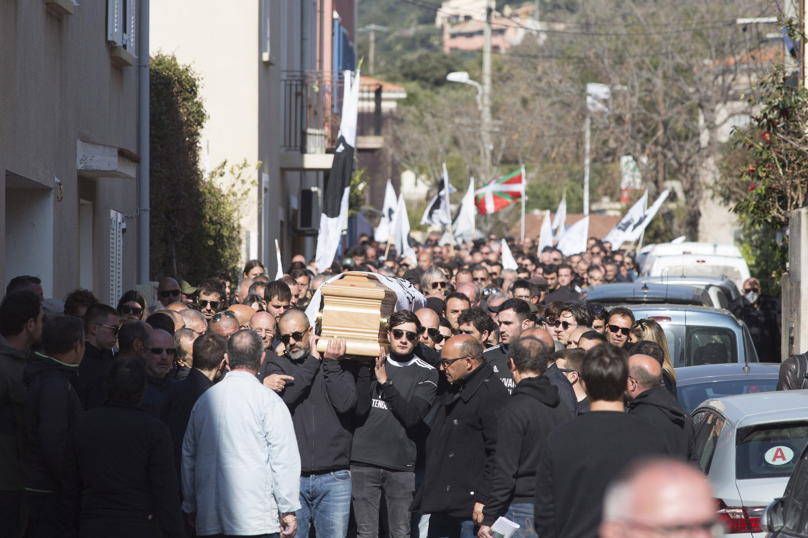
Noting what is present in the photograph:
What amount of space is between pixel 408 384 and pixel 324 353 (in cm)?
76

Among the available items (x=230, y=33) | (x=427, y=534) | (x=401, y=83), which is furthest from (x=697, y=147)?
(x=401, y=83)

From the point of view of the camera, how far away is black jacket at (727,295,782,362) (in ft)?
52.1

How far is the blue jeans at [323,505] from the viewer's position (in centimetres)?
682

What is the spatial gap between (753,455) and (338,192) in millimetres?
10196

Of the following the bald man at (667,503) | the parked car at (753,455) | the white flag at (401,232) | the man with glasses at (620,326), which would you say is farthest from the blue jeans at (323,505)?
the white flag at (401,232)

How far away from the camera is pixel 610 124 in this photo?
33.9 metres

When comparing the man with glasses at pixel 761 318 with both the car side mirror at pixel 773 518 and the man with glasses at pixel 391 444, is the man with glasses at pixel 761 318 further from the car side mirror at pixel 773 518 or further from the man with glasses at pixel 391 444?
the car side mirror at pixel 773 518

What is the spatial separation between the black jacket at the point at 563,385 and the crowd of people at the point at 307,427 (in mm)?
15

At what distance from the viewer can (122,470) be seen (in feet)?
17.1

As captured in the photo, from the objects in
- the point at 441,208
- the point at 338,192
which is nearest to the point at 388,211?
the point at 441,208

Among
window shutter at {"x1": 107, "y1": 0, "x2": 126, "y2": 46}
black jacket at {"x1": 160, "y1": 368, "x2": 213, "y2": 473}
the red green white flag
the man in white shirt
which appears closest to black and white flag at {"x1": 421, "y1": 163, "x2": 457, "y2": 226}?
the red green white flag

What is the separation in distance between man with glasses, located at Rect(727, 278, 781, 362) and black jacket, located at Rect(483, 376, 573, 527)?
33.7ft

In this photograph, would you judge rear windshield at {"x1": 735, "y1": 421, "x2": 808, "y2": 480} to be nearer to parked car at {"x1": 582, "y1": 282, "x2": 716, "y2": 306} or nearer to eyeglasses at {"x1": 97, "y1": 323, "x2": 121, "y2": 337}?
eyeglasses at {"x1": 97, "y1": 323, "x2": 121, "y2": 337}

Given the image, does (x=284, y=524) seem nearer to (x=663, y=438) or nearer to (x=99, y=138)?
(x=663, y=438)
